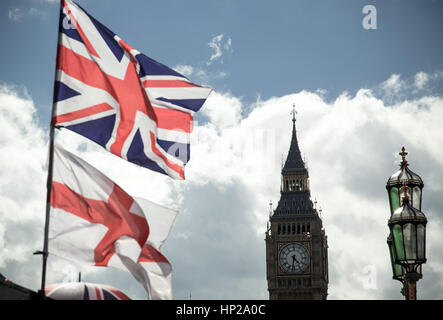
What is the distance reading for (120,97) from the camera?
17.9 metres

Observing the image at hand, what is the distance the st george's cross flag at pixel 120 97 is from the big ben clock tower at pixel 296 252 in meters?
105

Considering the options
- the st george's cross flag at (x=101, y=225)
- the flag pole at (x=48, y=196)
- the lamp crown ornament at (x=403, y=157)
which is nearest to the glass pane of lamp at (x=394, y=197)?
the lamp crown ornament at (x=403, y=157)

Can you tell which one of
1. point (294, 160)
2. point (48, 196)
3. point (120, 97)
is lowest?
point (48, 196)

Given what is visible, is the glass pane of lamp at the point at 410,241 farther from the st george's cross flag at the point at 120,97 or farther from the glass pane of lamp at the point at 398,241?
the st george's cross flag at the point at 120,97

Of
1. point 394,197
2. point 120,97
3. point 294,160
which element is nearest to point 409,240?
point 394,197

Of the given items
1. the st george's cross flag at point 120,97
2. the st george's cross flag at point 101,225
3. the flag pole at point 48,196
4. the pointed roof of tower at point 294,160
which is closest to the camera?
the flag pole at point 48,196

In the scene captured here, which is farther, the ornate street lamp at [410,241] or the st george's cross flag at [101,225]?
the st george's cross flag at [101,225]

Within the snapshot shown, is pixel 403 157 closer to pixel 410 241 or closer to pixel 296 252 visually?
pixel 410 241

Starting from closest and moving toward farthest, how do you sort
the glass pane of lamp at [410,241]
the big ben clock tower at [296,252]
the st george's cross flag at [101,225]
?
the glass pane of lamp at [410,241] < the st george's cross flag at [101,225] < the big ben clock tower at [296,252]

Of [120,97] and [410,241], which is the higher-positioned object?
[120,97]

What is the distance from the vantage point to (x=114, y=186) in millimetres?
16656

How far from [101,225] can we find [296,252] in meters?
110

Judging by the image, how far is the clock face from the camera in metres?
124

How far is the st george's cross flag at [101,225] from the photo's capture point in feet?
52.0
